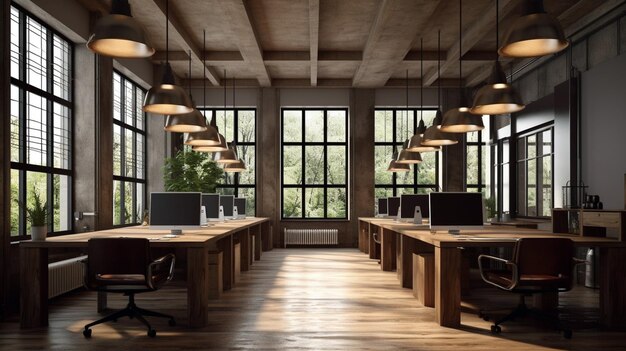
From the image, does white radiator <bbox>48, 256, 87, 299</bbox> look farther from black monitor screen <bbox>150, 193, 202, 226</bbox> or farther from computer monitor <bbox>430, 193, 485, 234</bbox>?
computer monitor <bbox>430, 193, 485, 234</bbox>

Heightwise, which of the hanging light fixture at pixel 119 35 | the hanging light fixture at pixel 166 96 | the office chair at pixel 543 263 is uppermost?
the hanging light fixture at pixel 119 35

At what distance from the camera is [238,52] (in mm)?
11312

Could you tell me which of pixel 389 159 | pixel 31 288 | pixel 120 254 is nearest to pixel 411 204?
pixel 389 159

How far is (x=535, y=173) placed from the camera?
1066 cm

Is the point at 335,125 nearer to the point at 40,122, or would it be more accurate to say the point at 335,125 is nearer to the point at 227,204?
the point at 227,204

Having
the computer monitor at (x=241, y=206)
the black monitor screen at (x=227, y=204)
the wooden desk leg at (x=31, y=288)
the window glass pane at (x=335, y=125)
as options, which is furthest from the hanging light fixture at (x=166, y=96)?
the window glass pane at (x=335, y=125)

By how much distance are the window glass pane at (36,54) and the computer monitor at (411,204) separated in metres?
5.55

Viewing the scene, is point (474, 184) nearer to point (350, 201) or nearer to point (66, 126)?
point (350, 201)

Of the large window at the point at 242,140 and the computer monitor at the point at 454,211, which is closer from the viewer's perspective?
the computer monitor at the point at 454,211

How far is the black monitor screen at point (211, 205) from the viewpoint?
924 cm

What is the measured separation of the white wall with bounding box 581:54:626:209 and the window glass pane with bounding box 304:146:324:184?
272 inches

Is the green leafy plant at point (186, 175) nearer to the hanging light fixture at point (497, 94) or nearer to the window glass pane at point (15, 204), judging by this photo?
the window glass pane at point (15, 204)

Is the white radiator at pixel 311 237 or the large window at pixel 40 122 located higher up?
the large window at pixel 40 122

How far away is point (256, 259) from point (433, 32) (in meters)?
5.53
